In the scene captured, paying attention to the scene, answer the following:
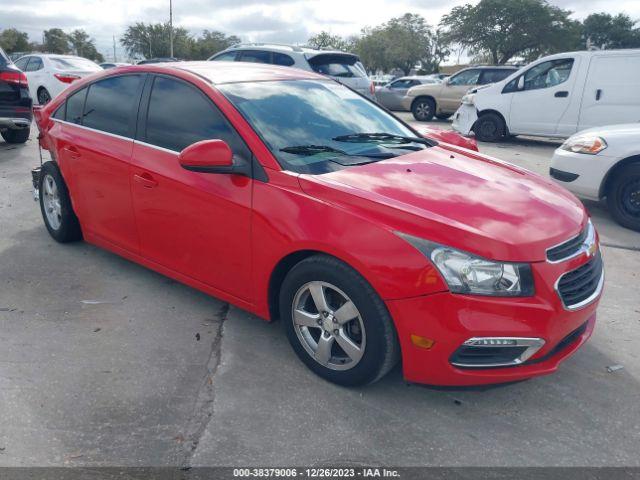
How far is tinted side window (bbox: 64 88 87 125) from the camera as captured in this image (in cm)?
441

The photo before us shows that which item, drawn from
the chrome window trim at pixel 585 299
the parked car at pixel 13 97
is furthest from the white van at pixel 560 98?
the parked car at pixel 13 97

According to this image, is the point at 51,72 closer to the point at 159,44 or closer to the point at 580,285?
the point at 580,285

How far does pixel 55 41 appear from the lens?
72.7 metres

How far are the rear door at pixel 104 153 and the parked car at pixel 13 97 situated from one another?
5013 mm

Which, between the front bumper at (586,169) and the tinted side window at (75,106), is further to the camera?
the front bumper at (586,169)

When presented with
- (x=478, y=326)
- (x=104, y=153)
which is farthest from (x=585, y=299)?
(x=104, y=153)

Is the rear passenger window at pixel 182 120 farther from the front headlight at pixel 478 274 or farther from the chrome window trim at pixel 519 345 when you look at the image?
the chrome window trim at pixel 519 345

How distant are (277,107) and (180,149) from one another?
659 millimetres

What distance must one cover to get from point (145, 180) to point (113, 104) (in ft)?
2.83

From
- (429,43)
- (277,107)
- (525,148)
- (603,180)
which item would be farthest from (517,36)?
(277,107)

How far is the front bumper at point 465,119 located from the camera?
12.1 meters

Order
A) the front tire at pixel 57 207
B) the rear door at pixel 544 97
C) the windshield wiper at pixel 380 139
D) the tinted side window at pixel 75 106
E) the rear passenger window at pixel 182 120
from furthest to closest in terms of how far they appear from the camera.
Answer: the rear door at pixel 544 97 → the front tire at pixel 57 207 → the tinted side window at pixel 75 106 → the windshield wiper at pixel 380 139 → the rear passenger window at pixel 182 120

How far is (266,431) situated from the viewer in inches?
102

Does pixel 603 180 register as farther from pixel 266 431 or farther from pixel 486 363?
pixel 266 431
